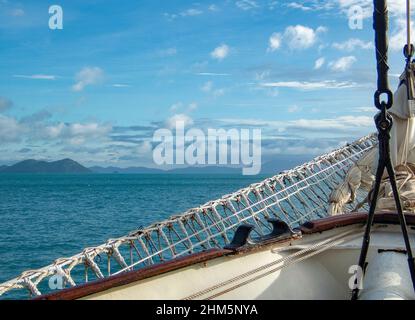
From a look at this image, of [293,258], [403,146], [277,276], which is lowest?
[277,276]

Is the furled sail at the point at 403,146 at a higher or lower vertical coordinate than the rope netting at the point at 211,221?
higher

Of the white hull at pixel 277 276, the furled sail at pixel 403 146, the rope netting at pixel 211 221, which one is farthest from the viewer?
the rope netting at pixel 211 221

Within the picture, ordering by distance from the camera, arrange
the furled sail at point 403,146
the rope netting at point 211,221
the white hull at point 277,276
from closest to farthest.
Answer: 1. the white hull at point 277,276
2. the furled sail at point 403,146
3. the rope netting at point 211,221

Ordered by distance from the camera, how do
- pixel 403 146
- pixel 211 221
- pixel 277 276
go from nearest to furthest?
pixel 277 276 → pixel 403 146 → pixel 211 221

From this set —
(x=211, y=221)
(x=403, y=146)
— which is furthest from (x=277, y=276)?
(x=211, y=221)

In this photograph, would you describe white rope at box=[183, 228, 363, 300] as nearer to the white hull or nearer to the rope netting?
the white hull

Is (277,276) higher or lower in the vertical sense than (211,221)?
higher

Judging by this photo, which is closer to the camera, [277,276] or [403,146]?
[277,276]

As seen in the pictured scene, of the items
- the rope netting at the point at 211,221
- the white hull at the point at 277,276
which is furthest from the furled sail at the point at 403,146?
the rope netting at the point at 211,221

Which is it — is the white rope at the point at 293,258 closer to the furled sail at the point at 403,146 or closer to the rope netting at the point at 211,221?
the rope netting at the point at 211,221

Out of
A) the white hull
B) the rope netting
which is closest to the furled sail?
the white hull

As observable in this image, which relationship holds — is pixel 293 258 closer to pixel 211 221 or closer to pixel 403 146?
pixel 403 146
